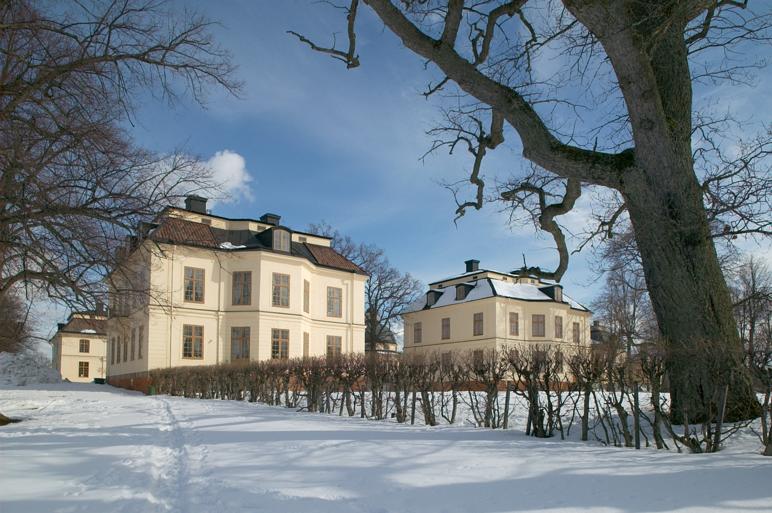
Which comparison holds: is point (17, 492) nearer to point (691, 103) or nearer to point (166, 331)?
point (691, 103)

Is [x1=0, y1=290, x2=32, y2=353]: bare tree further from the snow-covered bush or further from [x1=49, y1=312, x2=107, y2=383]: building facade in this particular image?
[x1=49, y1=312, x2=107, y2=383]: building facade

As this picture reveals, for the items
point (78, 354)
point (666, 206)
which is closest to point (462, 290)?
point (666, 206)

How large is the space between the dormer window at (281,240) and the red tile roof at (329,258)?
141 inches

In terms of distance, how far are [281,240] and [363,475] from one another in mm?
28269

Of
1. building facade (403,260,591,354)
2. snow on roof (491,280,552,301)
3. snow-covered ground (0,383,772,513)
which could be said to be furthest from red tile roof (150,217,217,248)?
snow-covered ground (0,383,772,513)

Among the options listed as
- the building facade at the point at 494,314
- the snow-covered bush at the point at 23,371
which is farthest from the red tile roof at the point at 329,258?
the snow-covered bush at the point at 23,371

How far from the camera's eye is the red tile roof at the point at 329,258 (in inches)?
1468

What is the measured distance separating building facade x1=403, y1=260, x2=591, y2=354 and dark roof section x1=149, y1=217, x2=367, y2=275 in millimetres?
9155

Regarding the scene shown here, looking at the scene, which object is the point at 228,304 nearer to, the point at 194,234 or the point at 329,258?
the point at 194,234

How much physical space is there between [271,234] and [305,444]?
25870 mm

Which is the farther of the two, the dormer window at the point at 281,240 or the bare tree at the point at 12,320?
the dormer window at the point at 281,240

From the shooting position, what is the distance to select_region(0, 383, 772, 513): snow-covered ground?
4785mm

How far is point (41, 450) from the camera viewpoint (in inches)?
302

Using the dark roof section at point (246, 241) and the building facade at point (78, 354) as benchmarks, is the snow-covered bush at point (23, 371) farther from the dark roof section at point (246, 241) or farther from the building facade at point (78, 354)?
the building facade at point (78, 354)
